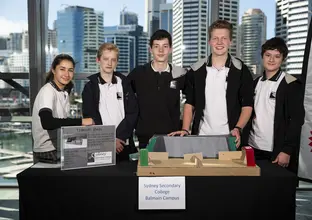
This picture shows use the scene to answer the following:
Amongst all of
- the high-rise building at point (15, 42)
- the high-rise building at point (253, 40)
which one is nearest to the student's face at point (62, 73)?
the high-rise building at point (15, 42)

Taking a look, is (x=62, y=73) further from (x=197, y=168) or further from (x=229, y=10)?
(x=229, y=10)

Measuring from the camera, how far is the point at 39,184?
143 centimetres

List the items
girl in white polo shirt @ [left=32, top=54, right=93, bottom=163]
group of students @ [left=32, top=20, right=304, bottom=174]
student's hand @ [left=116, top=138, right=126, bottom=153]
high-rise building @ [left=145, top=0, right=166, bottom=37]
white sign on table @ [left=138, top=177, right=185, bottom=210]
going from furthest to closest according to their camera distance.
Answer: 1. high-rise building @ [left=145, top=0, right=166, bottom=37]
2. student's hand @ [left=116, top=138, right=126, bottom=153]
3. group of students @ [left=32, top=20, right=304, bottom=174]
4. girl in white polo shirt @ [left=32, top=54, right=93, bottom=163]
5. white sign on table @ [left=138, top=177, right=185, bottom=210]

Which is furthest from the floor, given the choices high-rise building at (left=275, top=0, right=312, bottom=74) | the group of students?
high-rise building at (left=275, top=0, right=312, bottom=74)

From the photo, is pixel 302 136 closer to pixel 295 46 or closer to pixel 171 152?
pixel 295 46

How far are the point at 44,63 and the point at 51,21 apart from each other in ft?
1.57

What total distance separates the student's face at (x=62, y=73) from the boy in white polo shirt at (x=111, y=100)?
0.46ft

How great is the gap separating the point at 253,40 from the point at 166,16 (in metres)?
1.01

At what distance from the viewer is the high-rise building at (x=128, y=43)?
356cm

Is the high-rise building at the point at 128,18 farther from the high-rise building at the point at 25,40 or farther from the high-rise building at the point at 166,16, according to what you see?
the high-rise building at the point at 25,40

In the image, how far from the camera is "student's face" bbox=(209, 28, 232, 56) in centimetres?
200

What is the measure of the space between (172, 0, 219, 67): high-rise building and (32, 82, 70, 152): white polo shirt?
1.86 metres

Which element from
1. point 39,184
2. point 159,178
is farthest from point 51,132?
point 159,178

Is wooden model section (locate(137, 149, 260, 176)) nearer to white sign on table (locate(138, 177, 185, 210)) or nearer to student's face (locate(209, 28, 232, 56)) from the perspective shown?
white sign on table (locate(138, 177, 185, 210))
